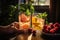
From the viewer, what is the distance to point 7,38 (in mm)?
1146

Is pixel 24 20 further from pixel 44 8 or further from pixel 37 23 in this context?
pixel 44 8

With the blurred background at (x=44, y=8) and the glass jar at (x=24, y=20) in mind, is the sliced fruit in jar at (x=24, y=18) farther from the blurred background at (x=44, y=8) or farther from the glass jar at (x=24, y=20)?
the blurred background at (x=44, y=8)

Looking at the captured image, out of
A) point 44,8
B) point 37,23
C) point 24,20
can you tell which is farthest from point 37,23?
point 44,8

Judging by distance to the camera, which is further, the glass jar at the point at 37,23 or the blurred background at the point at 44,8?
the blurred background at the point at 44,8

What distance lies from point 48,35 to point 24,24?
0.21 metres

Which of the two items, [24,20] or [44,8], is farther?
[44,8]

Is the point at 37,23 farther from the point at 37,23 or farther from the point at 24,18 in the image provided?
the point at 24,18

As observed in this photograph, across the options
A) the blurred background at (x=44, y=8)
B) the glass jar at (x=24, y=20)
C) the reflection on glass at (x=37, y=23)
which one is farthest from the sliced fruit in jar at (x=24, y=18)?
the blurred background at (x=44, y=8)

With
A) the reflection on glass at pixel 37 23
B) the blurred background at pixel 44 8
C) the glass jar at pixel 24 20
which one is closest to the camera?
the glass jar at pixel 24 20

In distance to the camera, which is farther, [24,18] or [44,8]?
[44,8]

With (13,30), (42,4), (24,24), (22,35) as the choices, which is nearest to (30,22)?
(24,24)

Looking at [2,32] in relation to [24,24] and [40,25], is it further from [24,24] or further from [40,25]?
[40,25]

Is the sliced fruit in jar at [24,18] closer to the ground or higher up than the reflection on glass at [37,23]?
higher up

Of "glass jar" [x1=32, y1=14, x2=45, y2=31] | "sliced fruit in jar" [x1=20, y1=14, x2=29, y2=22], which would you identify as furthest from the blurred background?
"sliced fruit in jar" [x1=20, y1=14, x2=29, y2=22]
